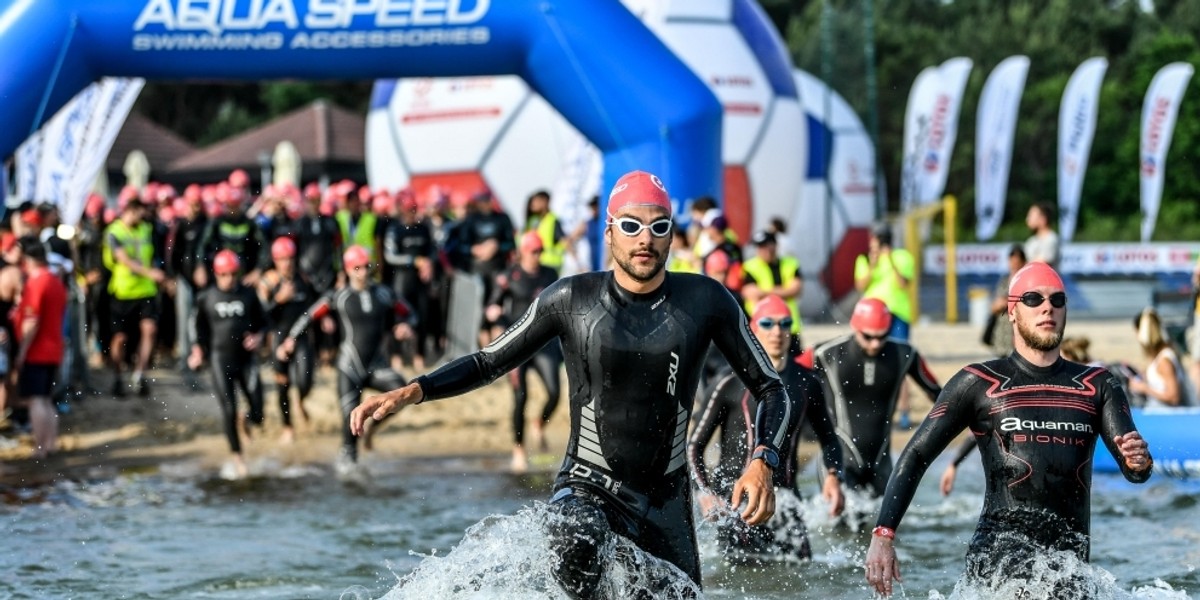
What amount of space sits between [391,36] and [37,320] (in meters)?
3.13

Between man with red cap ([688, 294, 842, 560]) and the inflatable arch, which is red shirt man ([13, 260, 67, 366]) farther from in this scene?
man with red cap ([688, 294, 842, 560])

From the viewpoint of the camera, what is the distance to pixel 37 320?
10859 mm

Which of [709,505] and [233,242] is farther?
[233,242]

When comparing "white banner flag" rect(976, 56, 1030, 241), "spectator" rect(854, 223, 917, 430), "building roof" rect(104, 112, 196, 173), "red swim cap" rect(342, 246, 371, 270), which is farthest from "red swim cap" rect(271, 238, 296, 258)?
"building roof" rect(104, 112, 196, 173)

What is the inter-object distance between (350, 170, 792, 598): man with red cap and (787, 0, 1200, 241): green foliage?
31435 mm

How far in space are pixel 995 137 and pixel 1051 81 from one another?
18.7 meters

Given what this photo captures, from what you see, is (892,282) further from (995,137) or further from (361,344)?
(995,137)

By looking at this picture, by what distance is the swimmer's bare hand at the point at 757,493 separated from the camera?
14.0ft

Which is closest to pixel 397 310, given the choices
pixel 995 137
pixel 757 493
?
pixel 757 493

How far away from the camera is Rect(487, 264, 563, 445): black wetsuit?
11.1 m

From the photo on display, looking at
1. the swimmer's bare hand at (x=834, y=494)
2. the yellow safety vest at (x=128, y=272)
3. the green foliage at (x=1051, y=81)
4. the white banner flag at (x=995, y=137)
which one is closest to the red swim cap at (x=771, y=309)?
the swimmer's bare hand at (x=834, y=494)

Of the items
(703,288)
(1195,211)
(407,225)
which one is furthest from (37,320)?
(1195,211)

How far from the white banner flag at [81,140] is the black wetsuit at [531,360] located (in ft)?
12.7

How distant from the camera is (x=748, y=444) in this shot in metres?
7.30
